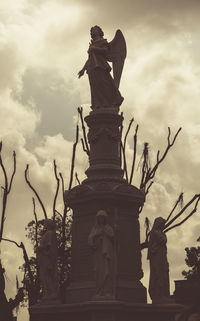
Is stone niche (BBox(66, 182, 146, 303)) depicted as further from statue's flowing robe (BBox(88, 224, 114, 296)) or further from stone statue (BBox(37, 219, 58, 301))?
statue's flowing robe (BBox(88, 224, 114, 296))

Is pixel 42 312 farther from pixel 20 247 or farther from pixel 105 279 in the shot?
pixel 20 247

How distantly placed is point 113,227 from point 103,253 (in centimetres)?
118

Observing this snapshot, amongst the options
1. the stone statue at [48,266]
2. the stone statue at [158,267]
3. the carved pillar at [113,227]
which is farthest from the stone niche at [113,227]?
the stone statue at [48,266]

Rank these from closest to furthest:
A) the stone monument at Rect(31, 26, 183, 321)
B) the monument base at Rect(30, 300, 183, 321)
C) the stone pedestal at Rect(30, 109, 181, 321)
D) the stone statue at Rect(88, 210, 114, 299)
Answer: the monument base at Rect(30, 300, 183, 321) < the stone statue at Rect(88, 210, 114, 299) < the stone monument at Rect(31, 26, 183, 321) < the stone pedestal at Rect(30, 109, 181, 321)

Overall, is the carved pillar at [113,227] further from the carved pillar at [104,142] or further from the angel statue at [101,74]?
the angel statue at [101,74]

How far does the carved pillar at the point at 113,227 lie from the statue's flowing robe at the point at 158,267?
0.30m

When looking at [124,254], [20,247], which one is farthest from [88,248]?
[20,247]

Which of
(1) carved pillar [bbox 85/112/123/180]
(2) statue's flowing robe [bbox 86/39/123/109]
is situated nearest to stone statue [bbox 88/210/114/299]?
(1) carved pillar [bbox 85/112/123/180]

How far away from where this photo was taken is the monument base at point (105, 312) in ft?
52.1

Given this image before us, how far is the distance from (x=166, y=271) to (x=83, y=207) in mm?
2613

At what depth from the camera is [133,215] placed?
708 inches

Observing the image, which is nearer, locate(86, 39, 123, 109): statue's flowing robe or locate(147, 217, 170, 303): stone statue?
locate(147, 217, 170, 303): stone statue

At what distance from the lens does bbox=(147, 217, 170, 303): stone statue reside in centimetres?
1752

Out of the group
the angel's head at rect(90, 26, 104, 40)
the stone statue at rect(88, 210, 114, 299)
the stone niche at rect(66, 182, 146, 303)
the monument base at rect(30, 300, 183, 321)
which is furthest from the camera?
the angel's head at rect(90, 26, 104, 40)
